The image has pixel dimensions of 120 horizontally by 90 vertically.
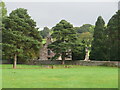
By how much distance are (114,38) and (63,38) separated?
488 inches

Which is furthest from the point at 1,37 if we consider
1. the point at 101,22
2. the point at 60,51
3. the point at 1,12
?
the point at 101,22

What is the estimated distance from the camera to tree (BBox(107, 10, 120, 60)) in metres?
41.9

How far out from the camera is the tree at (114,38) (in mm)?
41906

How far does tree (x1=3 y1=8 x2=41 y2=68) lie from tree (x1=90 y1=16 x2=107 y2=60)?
49.8ft

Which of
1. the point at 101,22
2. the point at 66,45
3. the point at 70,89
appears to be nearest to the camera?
the point at 70,89

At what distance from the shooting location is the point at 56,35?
164ft

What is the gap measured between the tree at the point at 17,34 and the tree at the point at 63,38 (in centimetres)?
946

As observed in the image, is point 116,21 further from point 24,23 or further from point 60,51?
point 24,23

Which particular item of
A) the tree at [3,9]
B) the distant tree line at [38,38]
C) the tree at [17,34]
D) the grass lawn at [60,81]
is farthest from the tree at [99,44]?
the grass lawn at [60,81]

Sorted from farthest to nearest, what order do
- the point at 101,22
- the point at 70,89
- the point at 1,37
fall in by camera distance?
the point at 101,22 → the point at 1,37 → the point at 70,89

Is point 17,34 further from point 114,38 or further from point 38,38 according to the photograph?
point 114,38

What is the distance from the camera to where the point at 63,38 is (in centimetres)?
5053

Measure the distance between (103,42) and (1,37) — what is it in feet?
75.2

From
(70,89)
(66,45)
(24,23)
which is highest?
(24,23)
